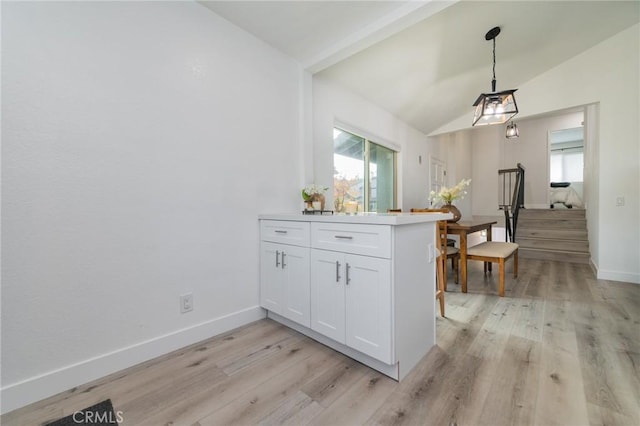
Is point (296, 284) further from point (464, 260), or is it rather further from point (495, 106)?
point (495, 106)

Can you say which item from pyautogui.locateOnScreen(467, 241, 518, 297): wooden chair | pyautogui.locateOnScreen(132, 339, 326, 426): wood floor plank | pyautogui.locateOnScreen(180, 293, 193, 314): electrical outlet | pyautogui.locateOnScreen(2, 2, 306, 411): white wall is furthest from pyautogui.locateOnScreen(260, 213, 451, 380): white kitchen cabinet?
pyautogui.locateOnScreen(467, 241, 518, 297): wooden chair

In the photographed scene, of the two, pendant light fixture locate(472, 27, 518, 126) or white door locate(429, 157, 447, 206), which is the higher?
pendant light fixture locate(472, 27, 518, 126)

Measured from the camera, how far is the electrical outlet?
1.83 meters

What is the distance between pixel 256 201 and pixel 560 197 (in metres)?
8.13

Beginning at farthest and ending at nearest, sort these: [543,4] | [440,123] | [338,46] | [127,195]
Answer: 1. [440,123]
2. [543,4]
3. [338,46]
4. [127,195]

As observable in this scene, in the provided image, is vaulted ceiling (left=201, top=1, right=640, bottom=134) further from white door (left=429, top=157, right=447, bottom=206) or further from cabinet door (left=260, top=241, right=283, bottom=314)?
cabinet door (left=260, top=241, right=283, bottom=314)

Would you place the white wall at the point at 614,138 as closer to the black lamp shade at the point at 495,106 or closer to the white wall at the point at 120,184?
the black lamp shade at the point at 495,106

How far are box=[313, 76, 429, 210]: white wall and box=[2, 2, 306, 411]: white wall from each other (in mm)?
898

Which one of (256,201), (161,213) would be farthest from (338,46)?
(161,213)

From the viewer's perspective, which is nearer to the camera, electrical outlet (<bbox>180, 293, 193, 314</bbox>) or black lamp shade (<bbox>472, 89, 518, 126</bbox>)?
electrical outlet (<bbox>180, 293, 193, 314</bbox>)

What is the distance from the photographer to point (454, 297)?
9.15ft

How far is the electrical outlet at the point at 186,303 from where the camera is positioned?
5.99 feet

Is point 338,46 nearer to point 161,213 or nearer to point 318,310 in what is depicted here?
point 161,213

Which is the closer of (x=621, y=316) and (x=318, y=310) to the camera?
(x=318, y=310)
